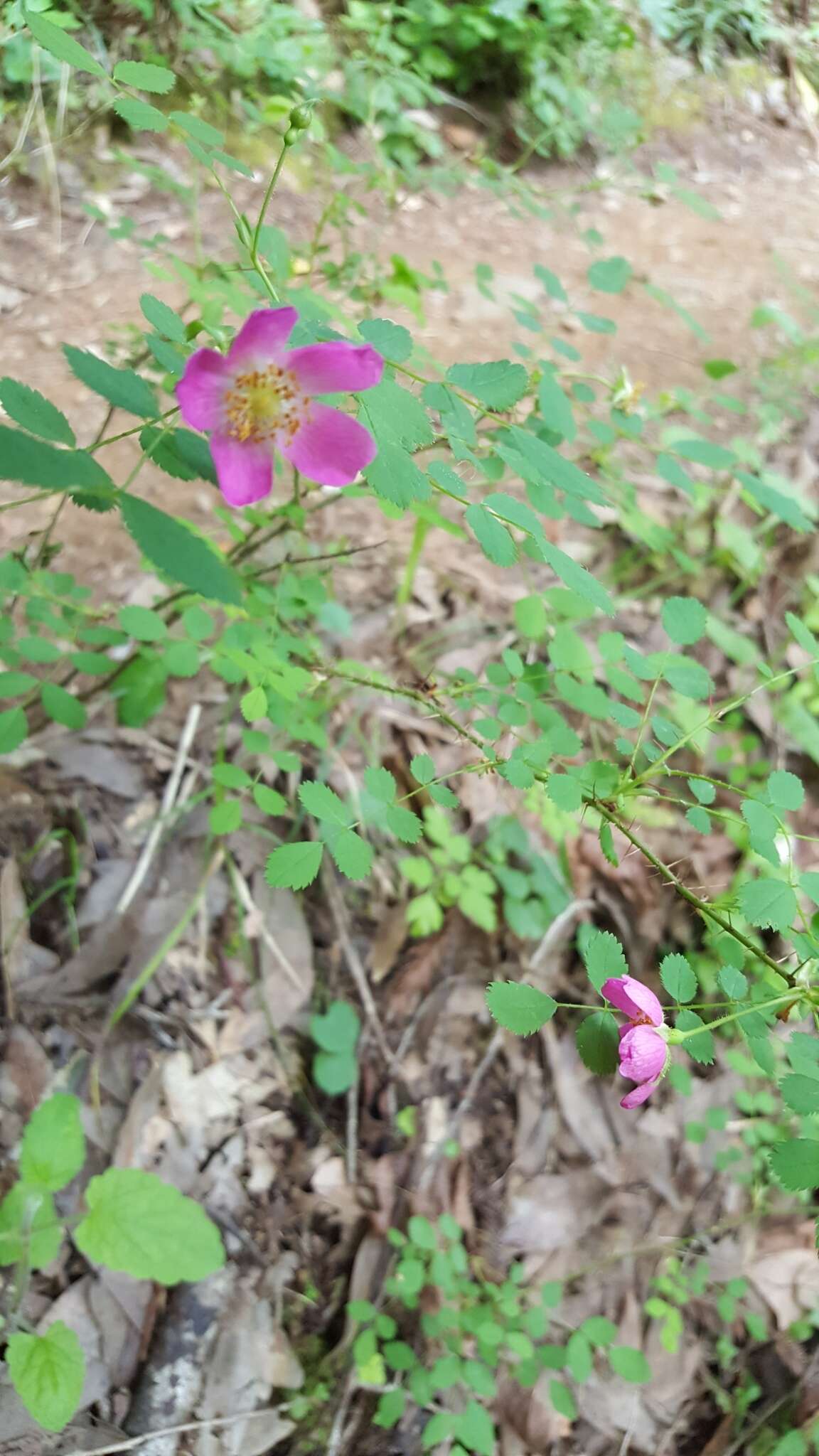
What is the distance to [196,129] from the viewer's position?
0.88 m

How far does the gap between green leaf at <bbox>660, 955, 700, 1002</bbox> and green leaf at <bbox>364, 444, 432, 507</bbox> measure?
43 centimetres

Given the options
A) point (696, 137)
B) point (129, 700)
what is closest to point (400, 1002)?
point (129, 700)

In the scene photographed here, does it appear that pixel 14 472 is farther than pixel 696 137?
No

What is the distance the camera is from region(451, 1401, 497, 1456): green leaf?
1238 mm

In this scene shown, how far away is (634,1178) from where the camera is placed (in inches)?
66.2

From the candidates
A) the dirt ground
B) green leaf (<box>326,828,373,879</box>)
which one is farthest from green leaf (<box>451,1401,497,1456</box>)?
green leaf (<box>326,828,373,879</box>)

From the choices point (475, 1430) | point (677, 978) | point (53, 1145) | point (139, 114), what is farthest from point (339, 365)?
point (475, 1430)

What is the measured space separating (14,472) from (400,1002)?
4.02 feet

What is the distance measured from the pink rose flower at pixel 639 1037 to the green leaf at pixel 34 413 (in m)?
0.61

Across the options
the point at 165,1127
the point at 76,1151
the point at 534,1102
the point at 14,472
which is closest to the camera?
the point at 14,472

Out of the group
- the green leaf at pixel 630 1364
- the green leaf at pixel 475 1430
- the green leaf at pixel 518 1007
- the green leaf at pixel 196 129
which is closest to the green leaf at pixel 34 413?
the green leaf at pixel 196 129

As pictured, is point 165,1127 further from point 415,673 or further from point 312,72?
point 312,72

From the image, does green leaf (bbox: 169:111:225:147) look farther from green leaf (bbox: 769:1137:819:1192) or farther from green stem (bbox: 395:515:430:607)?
green leaf (bbox: 769:1137:819:1192)

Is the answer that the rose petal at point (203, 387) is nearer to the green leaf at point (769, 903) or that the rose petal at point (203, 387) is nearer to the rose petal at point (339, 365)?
the rose petal at point (339, 365)
